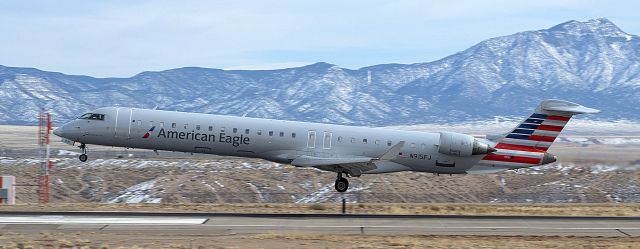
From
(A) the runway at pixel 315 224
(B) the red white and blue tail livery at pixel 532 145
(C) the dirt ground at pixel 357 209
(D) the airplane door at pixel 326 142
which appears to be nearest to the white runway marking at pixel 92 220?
(A) the runway at pixel 315 224

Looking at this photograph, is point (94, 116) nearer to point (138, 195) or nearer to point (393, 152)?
point (393, 152)

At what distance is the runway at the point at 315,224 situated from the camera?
117 feet

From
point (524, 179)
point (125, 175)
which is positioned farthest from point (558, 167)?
point (125, 175)

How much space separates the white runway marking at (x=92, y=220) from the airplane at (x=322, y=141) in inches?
289

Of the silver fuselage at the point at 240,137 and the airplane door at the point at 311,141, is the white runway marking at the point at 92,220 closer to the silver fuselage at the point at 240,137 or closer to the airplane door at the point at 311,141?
the silver fuselage at the point at 240,137

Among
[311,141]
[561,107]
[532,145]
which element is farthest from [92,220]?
[561,107]

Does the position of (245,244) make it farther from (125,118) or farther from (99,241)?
(125,118)

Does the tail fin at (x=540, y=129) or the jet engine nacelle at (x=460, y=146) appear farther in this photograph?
the tail fin at (x=540, y=129)

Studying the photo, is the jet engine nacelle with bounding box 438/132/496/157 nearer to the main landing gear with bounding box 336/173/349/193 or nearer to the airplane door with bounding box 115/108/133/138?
the main landing gear with bounding box 336/173/349/193

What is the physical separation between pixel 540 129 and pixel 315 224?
16.0m

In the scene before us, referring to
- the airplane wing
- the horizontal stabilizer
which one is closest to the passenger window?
the airplane wing

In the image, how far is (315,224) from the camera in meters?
38.1

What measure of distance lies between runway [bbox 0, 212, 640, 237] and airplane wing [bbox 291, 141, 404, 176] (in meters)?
3.83

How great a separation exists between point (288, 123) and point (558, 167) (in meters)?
49.4
